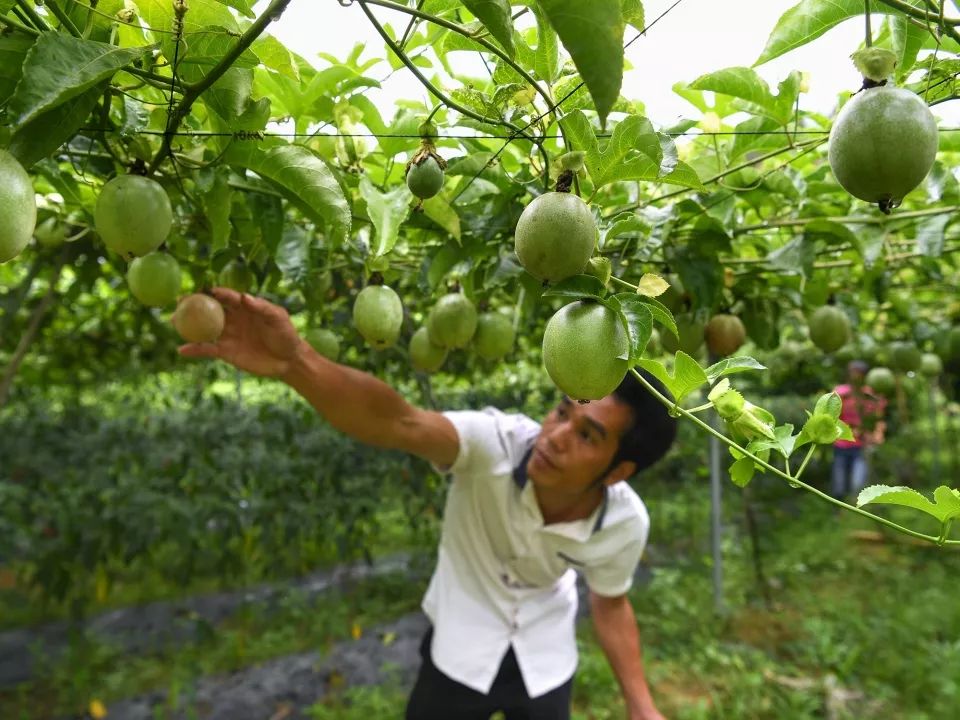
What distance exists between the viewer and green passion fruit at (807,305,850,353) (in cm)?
187

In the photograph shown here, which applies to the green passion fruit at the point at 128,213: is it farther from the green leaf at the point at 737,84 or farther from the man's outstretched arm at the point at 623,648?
the man's outstretched arm at the point at 623,648

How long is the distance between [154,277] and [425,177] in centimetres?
52

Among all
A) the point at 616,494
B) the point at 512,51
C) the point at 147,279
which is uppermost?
the point at 512,51

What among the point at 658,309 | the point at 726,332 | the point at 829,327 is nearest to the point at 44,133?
the point at 658,309

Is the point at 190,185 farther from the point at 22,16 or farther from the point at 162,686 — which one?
the point at 162,686

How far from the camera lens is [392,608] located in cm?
439

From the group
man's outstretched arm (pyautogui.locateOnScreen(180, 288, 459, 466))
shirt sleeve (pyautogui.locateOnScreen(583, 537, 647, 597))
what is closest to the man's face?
man's outstretched arm (pyautogui.locateOnScreen(180, 288, 459, 466))

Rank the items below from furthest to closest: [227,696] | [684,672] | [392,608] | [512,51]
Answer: [392,608]
[684,672]
[227,696]
[512,51]

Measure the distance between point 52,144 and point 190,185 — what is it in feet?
1.82

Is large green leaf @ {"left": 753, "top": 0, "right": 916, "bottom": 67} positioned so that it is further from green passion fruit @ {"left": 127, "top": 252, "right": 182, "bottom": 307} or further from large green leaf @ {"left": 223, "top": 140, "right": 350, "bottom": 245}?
green passion fruit @ {"left": 127, "top": 252, "right": 182, "bottom": 307}

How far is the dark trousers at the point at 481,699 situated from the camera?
2268 mm

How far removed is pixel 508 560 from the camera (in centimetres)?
237

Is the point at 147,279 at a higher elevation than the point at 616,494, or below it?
higher

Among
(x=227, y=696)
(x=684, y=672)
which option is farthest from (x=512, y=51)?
(x=684, y=672)
